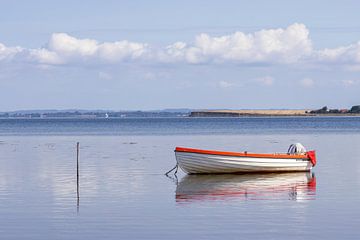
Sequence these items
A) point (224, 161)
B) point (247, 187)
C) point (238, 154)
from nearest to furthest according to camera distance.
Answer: point (247, 187), point (224, 161), point (238, 154)

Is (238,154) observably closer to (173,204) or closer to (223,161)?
(223,161)

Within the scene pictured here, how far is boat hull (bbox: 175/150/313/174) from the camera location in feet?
116

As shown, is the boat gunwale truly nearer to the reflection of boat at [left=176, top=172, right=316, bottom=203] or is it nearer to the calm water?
the reflection of boat at [left=176, top=172, right=316, bottom=203]

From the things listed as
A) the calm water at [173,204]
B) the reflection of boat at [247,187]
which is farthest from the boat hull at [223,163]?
the calm water at [173,204]

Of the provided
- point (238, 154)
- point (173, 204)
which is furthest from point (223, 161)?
point (173, 204)

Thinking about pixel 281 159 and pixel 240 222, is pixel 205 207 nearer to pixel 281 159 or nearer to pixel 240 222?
pixel 240 222

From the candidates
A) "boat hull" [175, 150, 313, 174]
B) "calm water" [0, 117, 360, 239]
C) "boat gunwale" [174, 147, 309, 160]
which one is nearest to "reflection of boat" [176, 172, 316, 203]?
"calm water" [0, 117, 360, 239]

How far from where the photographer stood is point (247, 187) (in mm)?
30484

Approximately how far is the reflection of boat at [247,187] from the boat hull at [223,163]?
0.37 meters

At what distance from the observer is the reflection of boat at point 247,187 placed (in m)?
27.3

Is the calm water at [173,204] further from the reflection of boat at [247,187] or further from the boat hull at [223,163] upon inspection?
the boat hull at [223,163]

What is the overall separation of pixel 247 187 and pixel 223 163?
5163 millimetres

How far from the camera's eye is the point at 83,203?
2534cm

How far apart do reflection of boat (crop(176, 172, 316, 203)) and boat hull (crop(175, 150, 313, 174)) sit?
1.23ft
